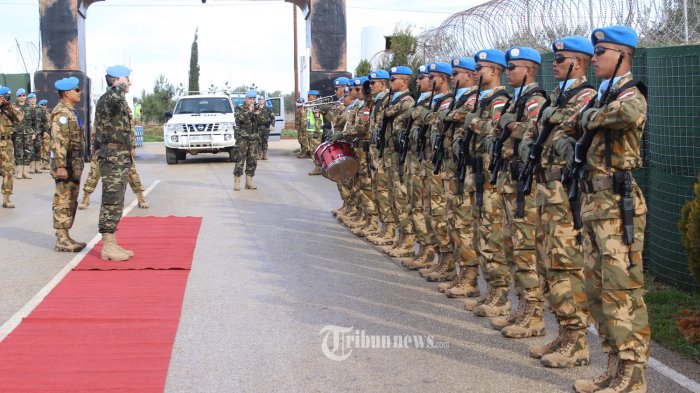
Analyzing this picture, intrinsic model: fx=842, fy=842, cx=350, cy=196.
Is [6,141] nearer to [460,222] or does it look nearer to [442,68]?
[442,68]

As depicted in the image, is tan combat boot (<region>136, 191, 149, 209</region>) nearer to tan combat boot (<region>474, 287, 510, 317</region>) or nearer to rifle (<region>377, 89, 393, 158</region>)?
rifle (<region>377, 89, 393, 158</region>)

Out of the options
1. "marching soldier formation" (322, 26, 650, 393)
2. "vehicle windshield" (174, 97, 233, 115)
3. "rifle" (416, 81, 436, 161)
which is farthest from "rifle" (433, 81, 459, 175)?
"vehicle windshield" (174, 97, 233, 115)

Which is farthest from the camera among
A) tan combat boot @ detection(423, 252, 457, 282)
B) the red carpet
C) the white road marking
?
tan combat boot @ detection(423, 252, 457, 282)

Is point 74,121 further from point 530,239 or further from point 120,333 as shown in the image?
point 530,239

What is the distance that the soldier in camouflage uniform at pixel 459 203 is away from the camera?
734 centimetres

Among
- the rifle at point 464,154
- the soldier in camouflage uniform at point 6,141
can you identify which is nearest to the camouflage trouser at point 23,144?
the soldier in camouflage uniform at point 6,141

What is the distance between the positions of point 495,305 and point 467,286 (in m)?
0.73

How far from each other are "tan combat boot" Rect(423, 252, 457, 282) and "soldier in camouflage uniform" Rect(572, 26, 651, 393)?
324 cm

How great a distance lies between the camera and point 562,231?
5.41 metres

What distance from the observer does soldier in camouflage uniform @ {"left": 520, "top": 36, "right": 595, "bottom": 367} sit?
5410 mm

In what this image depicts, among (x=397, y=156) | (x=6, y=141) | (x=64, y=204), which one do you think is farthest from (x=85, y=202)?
(x=397, y=156)

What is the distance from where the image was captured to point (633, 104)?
15.2 ft

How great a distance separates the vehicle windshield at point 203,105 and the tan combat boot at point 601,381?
66.4 ft

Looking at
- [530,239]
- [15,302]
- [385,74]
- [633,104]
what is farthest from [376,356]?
[385,74]
